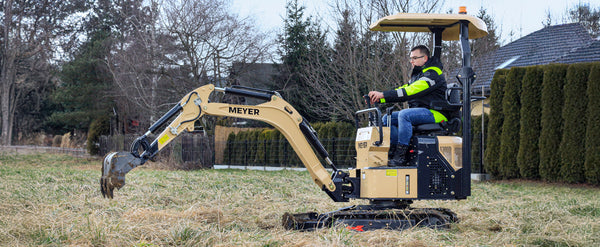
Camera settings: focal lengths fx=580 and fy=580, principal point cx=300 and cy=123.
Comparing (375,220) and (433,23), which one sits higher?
(433,23)

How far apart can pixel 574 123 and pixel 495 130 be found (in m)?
1.90

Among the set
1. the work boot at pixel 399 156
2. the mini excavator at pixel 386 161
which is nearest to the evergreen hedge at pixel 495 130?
the mini excavator at pixel 386 161

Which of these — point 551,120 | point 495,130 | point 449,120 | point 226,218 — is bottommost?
point 226,218

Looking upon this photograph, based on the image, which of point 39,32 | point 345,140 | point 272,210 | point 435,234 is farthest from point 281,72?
point 435,234

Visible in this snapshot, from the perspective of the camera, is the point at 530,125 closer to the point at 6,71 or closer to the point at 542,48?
the point at 542,48

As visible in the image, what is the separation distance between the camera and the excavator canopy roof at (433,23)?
237 inches

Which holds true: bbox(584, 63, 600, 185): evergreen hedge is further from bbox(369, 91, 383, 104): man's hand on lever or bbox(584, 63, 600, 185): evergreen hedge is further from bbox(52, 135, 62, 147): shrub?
bbox(52, 135, 62, 147): shrub

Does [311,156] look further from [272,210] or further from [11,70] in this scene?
[11,70]

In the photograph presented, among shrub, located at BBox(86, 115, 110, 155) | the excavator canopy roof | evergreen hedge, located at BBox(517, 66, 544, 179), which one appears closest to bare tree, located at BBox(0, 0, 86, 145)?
shrub, located at BBox(86, 115, 110, 155)

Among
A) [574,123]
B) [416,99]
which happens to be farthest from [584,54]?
[416,99]

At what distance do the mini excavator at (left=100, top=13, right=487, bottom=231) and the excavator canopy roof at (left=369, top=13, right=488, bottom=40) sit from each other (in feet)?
0.04

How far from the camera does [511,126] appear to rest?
13641mm

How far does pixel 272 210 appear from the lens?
291 inches

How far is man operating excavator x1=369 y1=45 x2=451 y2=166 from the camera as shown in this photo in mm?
5855
